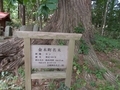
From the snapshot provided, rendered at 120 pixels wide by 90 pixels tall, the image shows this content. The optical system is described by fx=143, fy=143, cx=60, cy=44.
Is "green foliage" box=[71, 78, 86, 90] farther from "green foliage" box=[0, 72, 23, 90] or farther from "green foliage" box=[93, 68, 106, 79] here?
"green foliage" box=[0, 72, 23, 90]

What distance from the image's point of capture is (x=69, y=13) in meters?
3.63

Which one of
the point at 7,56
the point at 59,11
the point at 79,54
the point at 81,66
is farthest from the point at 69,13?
the point at 7,56

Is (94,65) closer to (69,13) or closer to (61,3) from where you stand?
(69,13)

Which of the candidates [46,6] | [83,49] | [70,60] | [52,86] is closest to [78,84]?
[52,86]

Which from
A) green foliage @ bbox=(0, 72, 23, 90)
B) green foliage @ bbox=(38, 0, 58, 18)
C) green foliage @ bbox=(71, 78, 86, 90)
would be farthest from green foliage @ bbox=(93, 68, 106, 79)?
green foliage @ bbox=(38, 0, 58, 18)

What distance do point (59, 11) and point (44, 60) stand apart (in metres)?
1.72

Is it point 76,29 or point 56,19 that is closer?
point 76,29

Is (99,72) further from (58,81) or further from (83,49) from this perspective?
(58,81)

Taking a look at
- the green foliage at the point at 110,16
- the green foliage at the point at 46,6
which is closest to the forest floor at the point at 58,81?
the green foliage at the point at 46,6

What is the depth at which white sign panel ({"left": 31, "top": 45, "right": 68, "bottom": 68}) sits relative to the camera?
246cm

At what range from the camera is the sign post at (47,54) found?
2.39 meters

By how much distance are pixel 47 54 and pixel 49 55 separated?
40 millimetres

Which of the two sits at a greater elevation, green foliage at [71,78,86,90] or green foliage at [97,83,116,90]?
green foliage at [71,78,86,90]

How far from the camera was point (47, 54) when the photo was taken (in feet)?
8.17
